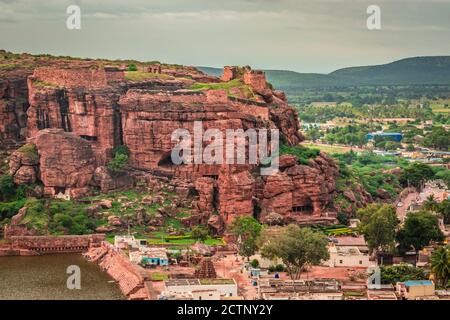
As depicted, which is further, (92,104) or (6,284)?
(92,104)

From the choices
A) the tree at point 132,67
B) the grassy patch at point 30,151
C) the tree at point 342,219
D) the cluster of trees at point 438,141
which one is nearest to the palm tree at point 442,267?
the tree at point 342,219

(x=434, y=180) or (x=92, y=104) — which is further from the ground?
(x=92, y=104)

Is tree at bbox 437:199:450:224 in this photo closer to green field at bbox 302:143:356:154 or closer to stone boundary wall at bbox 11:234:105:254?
stone boundary wall at bbox 11:234:105:254

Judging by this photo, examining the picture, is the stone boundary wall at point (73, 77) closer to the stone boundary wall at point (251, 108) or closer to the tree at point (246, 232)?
the stone boundary wall at point (251, 108)

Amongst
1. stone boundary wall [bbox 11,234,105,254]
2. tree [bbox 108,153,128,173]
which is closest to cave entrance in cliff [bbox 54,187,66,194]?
tree [bbox 108,153,128,173]

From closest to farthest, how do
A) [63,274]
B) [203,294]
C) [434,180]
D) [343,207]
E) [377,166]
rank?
1. [203,294]
2. [63,274]
3. [343,207]
4. [434,180]
5. [377,166]
